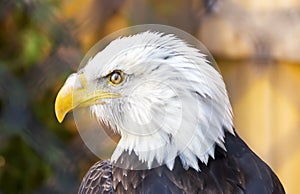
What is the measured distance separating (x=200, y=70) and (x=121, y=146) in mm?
226

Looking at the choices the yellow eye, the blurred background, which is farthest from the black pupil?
the blurred background

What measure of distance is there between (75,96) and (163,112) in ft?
0.58

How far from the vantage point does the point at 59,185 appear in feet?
9.59

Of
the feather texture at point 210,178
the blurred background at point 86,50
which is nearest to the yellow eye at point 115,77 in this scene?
the feather texture at point 210,178

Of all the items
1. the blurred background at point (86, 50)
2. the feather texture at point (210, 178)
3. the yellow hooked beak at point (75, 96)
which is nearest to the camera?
the feather texture at point (210, 178)

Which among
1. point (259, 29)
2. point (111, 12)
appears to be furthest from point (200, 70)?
point (111, 12)

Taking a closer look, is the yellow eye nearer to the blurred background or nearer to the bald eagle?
the bald eagle

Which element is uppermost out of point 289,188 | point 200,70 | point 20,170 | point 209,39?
point 200,70

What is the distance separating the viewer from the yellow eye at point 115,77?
189cm

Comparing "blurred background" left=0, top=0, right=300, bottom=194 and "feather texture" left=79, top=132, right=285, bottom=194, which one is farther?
"blurred background" left=0, top=0, right=300, bottom=194

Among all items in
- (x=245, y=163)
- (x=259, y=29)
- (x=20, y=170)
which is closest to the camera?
(x=245, y=163)

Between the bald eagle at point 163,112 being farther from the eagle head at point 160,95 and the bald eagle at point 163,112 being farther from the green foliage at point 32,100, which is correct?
the green foliage at point 32,100

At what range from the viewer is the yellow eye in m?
1.89

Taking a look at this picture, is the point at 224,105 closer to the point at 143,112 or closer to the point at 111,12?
the point at 143,112
